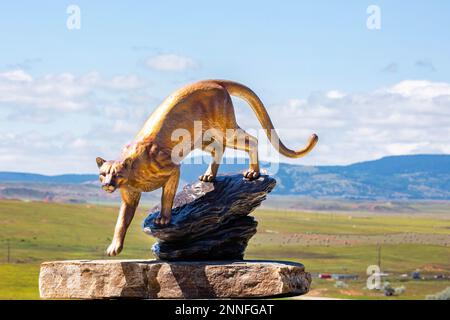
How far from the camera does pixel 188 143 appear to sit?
46.8 ft

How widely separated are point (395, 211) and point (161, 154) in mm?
154376

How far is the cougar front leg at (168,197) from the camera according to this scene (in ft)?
46.2

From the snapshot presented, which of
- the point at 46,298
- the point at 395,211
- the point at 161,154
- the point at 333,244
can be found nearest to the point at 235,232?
the point at 161,154

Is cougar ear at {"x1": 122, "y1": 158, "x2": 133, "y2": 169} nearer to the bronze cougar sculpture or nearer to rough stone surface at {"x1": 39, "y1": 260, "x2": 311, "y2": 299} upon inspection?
the bronze cougar sculpture

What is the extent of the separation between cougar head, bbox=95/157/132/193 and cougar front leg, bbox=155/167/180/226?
693 mm

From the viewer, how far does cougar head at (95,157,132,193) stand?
13.6 m

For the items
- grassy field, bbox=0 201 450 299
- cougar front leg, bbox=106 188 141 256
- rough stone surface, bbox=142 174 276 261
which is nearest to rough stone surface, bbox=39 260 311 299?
cougar front leg, bbox=106 188 141 256

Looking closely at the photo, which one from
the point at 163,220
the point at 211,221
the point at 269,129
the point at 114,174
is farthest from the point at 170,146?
the point at 269,129

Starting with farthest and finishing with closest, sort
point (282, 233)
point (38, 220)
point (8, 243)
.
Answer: point (282, 233) < point (38, 220) < point (8, 243)

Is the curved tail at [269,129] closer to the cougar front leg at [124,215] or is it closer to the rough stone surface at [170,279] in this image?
the rough stone surface at [170,279]

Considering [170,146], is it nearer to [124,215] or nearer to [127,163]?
[127,163]

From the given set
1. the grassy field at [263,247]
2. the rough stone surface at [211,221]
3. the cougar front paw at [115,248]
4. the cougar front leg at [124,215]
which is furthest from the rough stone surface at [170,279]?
the grassy field at [263,247]

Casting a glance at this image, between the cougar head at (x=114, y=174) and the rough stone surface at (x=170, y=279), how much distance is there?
3.91 ft

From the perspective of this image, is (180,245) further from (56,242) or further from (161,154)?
(56,242)
